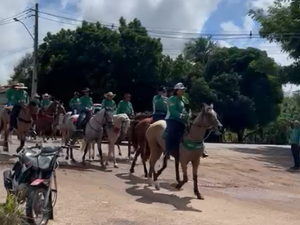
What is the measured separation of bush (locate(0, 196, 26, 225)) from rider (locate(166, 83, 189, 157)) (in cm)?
638

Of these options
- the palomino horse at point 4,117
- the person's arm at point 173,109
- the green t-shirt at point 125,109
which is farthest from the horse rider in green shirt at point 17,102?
the person's arm at point 173,109

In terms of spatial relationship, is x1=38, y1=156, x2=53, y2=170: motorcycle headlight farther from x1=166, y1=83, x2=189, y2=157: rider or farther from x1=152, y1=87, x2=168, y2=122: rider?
x1=152, y1=87, x2=168, y2=122: rider

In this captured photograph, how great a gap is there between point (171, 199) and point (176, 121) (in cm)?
195

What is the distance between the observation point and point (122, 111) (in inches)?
816

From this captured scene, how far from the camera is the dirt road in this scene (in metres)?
10.8

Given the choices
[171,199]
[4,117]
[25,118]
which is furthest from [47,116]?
[171,199]

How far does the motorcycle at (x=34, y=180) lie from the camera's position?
8780 millimetres

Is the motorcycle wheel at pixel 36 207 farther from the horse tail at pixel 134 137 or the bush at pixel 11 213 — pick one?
the horse tail at pixel 134 137

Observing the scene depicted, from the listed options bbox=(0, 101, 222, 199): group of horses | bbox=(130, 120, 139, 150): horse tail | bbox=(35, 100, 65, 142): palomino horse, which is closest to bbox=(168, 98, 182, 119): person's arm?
bbox=(0, 101, 222, 199): group of horses

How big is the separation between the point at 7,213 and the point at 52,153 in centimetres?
180

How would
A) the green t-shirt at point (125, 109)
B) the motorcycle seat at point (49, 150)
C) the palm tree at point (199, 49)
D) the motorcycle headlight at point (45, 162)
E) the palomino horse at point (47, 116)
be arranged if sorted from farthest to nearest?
the palm tree at point (199, 49)
the palomino horse at point (47, 116)
the green t-shirt at point (125, 109)
the motorcycle seat at point (49, 150)
the motorcycle headlight at point (45, 162)

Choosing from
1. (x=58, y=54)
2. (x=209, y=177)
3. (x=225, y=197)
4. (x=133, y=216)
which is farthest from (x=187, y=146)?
(x=58, y=54)

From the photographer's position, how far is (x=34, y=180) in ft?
29.7

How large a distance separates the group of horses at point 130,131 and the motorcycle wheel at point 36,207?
6.75 ft
